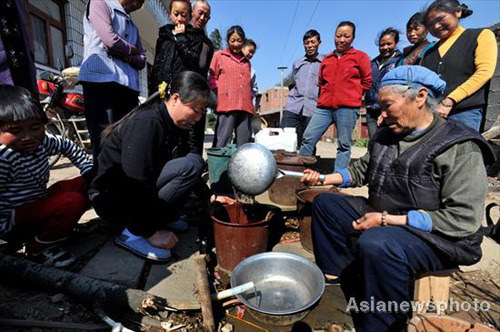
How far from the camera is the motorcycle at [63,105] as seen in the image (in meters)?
4.99

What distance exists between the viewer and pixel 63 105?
5535 mm

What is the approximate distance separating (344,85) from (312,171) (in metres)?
1.96

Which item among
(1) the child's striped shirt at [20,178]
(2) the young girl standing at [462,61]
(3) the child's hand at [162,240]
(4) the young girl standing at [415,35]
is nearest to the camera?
(1) the child's striped shirt at [20,178]

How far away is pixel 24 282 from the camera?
1.72 metres

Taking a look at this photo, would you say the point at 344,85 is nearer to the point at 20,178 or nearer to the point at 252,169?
the point at 252,169

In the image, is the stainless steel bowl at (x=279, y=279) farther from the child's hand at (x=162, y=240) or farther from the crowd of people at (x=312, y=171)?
the child's hand at (x=162, y=240)

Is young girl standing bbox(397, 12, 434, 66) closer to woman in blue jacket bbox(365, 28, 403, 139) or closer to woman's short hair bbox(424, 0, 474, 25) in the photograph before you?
woman in blue jacket bbox(365, 28, 403, 139)

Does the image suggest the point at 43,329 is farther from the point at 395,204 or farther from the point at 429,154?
the point at 429,154

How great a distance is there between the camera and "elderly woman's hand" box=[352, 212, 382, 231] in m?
1.72

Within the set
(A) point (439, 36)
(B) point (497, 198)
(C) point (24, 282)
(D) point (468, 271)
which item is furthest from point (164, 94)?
(B) point (497, 198)

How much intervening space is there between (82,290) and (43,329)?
0.23 metres

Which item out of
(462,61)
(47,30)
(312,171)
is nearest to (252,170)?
(312,171)

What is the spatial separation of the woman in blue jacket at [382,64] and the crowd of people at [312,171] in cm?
77

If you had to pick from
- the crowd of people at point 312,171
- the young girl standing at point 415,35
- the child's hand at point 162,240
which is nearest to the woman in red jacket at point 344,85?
the young girl standing at point 415,35
